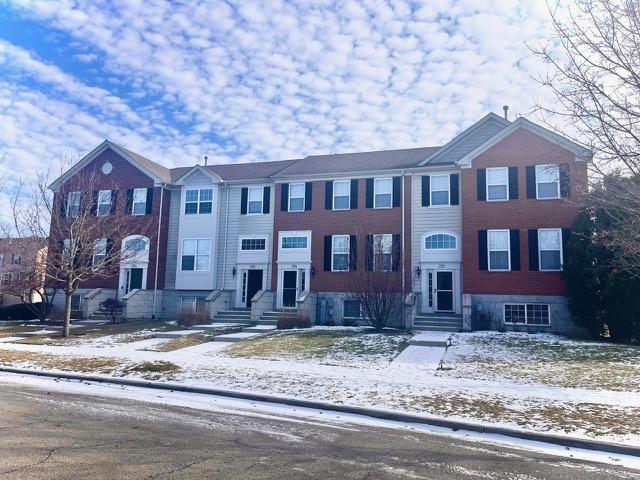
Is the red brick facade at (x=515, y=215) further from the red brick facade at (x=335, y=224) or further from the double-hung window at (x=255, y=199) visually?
the double-hung window at (x=255, y=199)

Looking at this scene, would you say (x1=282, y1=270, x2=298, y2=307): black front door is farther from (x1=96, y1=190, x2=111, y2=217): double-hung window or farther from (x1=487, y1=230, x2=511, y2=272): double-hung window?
(x1=96, y1=190, x2=111, y2=217): double-hung window

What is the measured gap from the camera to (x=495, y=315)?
20.6 meters

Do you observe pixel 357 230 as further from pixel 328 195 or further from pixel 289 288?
pixel 289 288

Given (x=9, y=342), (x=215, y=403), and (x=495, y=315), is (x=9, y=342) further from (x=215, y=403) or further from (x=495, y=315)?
(x=495, y=315)

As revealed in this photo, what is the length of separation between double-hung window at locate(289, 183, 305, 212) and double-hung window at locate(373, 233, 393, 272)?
203 inches

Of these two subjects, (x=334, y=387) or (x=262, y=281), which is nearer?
(x=334, y=387)

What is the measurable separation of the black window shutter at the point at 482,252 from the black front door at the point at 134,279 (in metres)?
18.1

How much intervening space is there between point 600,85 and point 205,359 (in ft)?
37.7

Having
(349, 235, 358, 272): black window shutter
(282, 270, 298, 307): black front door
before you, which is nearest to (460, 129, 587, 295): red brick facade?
(349, 235, 358, 272): black window shutter

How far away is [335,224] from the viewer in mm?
24859

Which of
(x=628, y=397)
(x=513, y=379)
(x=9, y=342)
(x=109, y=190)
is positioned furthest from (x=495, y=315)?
(x=109, y=190)

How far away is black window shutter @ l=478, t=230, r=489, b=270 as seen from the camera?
21281 millimetres

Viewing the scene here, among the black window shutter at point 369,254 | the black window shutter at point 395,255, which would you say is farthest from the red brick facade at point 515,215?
the black window shutter at point 369,254

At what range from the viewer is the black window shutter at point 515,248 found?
2083 cm
